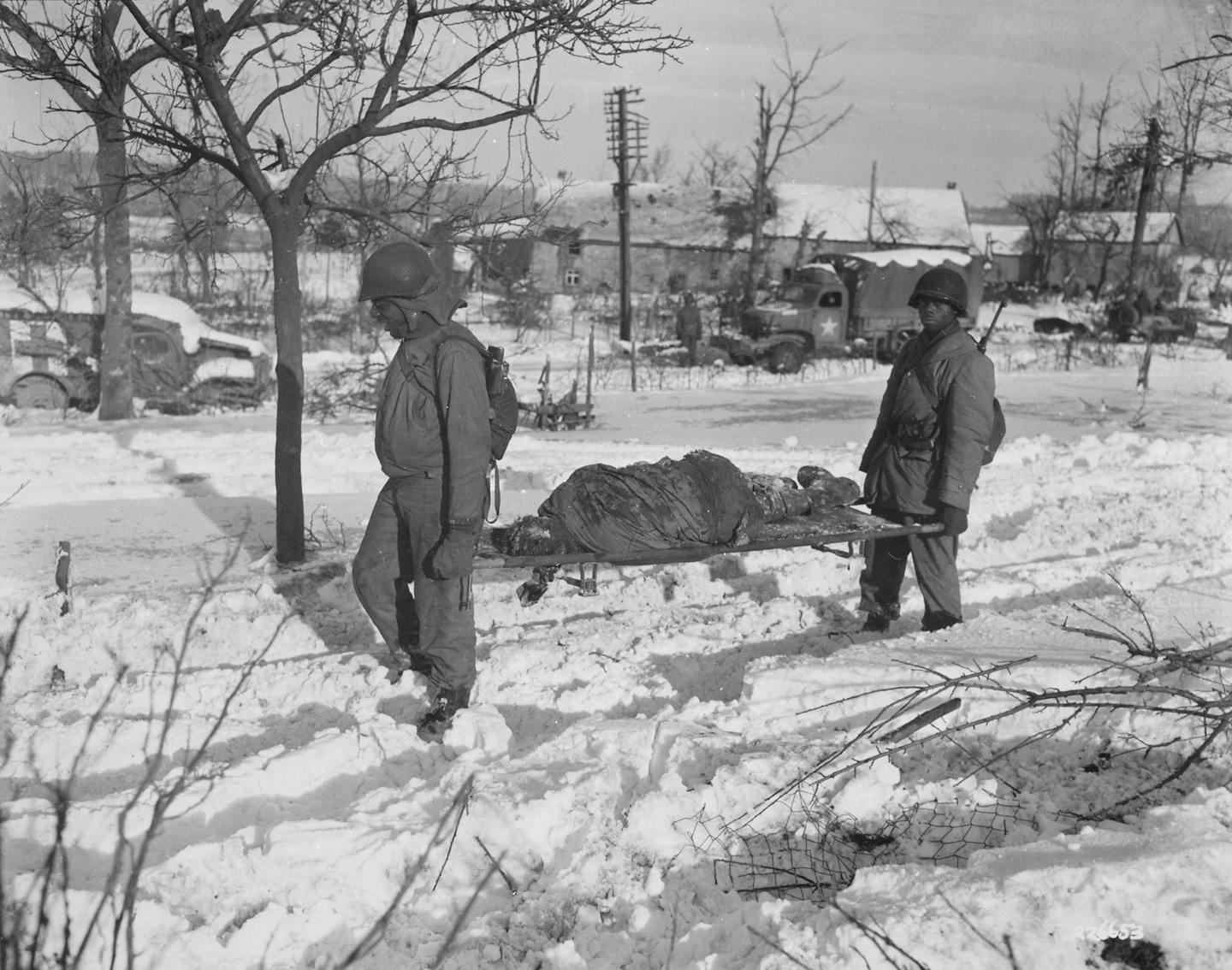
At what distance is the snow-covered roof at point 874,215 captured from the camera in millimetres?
46250

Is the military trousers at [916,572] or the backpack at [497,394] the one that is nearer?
the backpack at [497,394]

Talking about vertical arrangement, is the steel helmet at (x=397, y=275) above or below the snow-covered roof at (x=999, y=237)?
below

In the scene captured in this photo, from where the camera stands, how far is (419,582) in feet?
13.9

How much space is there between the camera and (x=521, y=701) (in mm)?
4461

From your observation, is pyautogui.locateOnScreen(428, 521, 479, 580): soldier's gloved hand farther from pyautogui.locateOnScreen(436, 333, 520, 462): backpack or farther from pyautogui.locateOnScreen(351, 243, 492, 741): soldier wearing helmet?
pyautogui.locateOnScreen(436, 333, 520, 462): backpack

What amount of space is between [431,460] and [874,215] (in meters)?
48.0

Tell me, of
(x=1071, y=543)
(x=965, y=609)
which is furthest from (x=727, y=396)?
(x=965, y=609)

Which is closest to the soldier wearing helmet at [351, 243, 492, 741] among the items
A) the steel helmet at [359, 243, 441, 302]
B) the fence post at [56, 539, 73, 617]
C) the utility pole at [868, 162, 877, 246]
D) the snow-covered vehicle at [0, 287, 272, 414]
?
the steel helmet at [359, 243, 441, 302]

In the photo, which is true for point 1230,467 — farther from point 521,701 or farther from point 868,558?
point 521,701

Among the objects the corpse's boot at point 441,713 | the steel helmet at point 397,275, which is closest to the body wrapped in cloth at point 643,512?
the corpse's boot at point 441,713

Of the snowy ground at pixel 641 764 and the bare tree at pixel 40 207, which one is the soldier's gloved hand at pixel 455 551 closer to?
the snowy ground at pixel 641 764

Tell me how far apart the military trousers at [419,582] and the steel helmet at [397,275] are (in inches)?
28.2

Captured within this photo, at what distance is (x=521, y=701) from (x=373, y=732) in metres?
0.78

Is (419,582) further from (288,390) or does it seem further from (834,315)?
(834,315)
